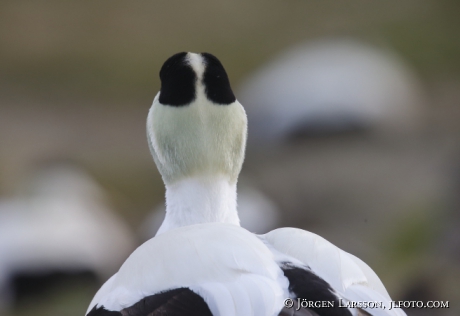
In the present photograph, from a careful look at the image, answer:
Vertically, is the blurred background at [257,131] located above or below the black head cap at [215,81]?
below

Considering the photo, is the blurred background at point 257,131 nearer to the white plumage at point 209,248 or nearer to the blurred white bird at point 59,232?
the blurred white bird at point 59,232

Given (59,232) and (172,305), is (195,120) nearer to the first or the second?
(172,305)

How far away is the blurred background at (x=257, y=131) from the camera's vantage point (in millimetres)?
3613

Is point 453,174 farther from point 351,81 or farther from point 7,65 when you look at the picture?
point 7,65

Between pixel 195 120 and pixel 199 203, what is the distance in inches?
6.9

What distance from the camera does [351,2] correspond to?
724 centimetres

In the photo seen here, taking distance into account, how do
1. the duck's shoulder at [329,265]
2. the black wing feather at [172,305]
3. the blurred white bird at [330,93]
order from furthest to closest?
1. the blurred white bird at [330,93]
2. the duck's shoulder at [329,265]
3. the black wing feather at [172,305]

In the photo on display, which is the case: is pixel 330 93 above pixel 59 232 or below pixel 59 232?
above

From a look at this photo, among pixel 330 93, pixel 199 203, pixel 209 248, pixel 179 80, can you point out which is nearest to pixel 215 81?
pixel 179 80

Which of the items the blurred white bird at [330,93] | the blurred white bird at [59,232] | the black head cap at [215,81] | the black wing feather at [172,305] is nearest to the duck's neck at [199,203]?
the black head cap at [215,81]

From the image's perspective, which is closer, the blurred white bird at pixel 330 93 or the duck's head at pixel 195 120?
the duck's head at pixel 195 120

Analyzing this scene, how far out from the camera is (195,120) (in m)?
1.43

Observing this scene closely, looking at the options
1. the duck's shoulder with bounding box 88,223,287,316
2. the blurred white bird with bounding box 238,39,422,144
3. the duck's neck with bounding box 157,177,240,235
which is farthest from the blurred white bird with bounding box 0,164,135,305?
the duck's shoulder with bounding box 88,223,287,316

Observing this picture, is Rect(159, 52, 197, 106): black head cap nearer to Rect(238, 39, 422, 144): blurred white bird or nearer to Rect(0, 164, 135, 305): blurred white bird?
Rect(0, 164, 135, 305): blurred white bird
